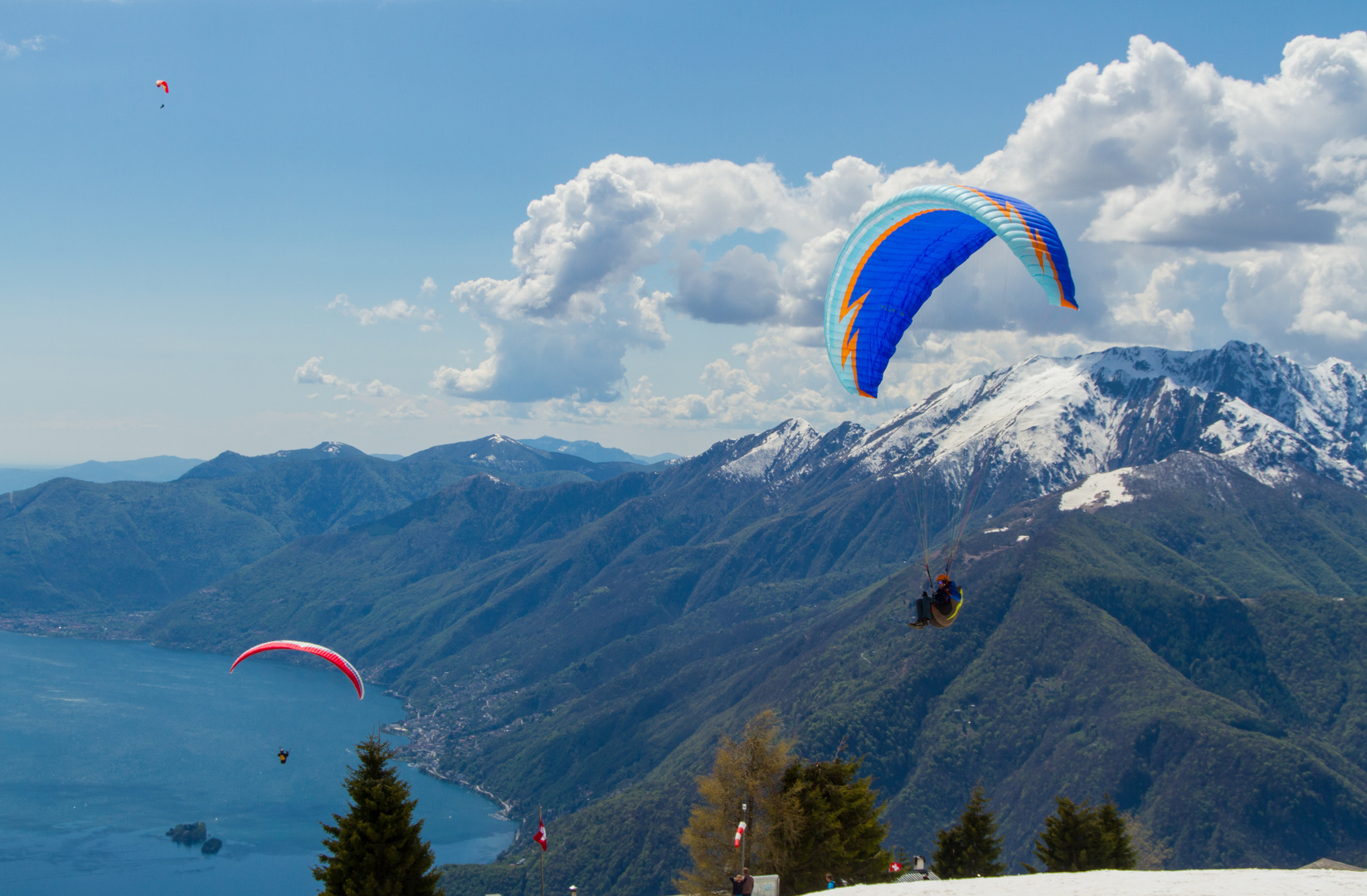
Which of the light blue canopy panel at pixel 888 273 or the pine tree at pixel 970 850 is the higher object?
the light blue canopy panel at pixel 888 273

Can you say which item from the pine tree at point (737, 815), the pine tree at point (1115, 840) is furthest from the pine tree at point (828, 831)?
the pine tree at point (1115, 840)

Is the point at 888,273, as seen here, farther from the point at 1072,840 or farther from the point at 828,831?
the point at 1072,840

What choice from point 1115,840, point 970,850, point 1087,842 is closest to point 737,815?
point 970,850

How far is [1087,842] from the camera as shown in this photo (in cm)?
4597

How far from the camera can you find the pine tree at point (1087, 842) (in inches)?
1800

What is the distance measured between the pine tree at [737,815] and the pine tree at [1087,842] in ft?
59.3

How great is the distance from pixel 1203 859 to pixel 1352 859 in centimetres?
3003

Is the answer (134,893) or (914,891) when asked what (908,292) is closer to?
(914,891)

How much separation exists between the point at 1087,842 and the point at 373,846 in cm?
3755

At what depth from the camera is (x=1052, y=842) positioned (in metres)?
47.1

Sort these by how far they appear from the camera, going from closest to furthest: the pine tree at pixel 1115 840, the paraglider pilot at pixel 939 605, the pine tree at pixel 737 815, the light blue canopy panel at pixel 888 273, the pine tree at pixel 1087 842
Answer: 1. the paraglider pilot at pixel 939 605
2. the light blue canopy panel at pixel 888 273
3. the pine tree at pixel 737 815
4. the pine tree at pixel 1087 842
5. the pine tree at pixel 1115 840

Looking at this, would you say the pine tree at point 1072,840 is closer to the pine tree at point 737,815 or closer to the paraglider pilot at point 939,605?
the pine tree at point 737,815

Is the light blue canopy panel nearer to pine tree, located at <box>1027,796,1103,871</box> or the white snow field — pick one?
the white snow field

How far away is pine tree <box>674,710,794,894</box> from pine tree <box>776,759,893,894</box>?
660 millimetres
